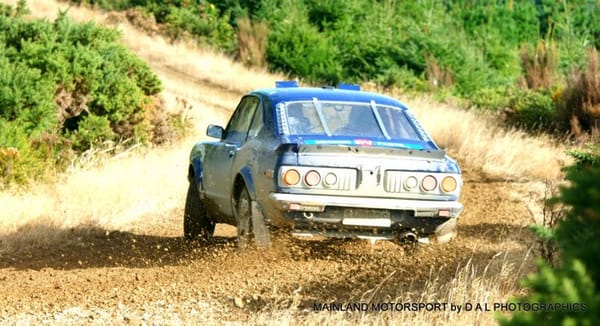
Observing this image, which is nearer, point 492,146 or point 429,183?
point 429,183

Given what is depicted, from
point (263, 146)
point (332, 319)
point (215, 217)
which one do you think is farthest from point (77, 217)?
point (332, 319)

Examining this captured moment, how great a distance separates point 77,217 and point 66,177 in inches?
108

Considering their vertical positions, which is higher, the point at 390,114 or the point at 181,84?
the point at 390,114

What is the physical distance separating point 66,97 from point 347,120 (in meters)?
8.58

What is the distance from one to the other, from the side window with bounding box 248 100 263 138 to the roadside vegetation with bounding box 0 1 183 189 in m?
5.17

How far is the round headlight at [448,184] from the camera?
9461 mm

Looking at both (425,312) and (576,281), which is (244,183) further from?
(576,281)

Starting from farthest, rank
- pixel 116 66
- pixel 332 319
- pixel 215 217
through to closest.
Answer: pixel 116 66 → pixel 215 217 → pixel 332 319

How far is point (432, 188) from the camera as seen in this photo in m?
9.40

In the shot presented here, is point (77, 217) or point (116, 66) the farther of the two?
point (116, 66)

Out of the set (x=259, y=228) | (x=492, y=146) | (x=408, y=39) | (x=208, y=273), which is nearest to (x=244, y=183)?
(x=259, y=228)

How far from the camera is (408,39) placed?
33344mm

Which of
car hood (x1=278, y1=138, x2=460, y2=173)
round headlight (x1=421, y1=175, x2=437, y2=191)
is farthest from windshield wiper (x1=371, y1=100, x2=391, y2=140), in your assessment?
round headlight (x1=421, y1=175, x2=437, y2=191)

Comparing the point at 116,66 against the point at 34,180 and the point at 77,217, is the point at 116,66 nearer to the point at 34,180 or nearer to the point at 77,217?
the point at 34,180
